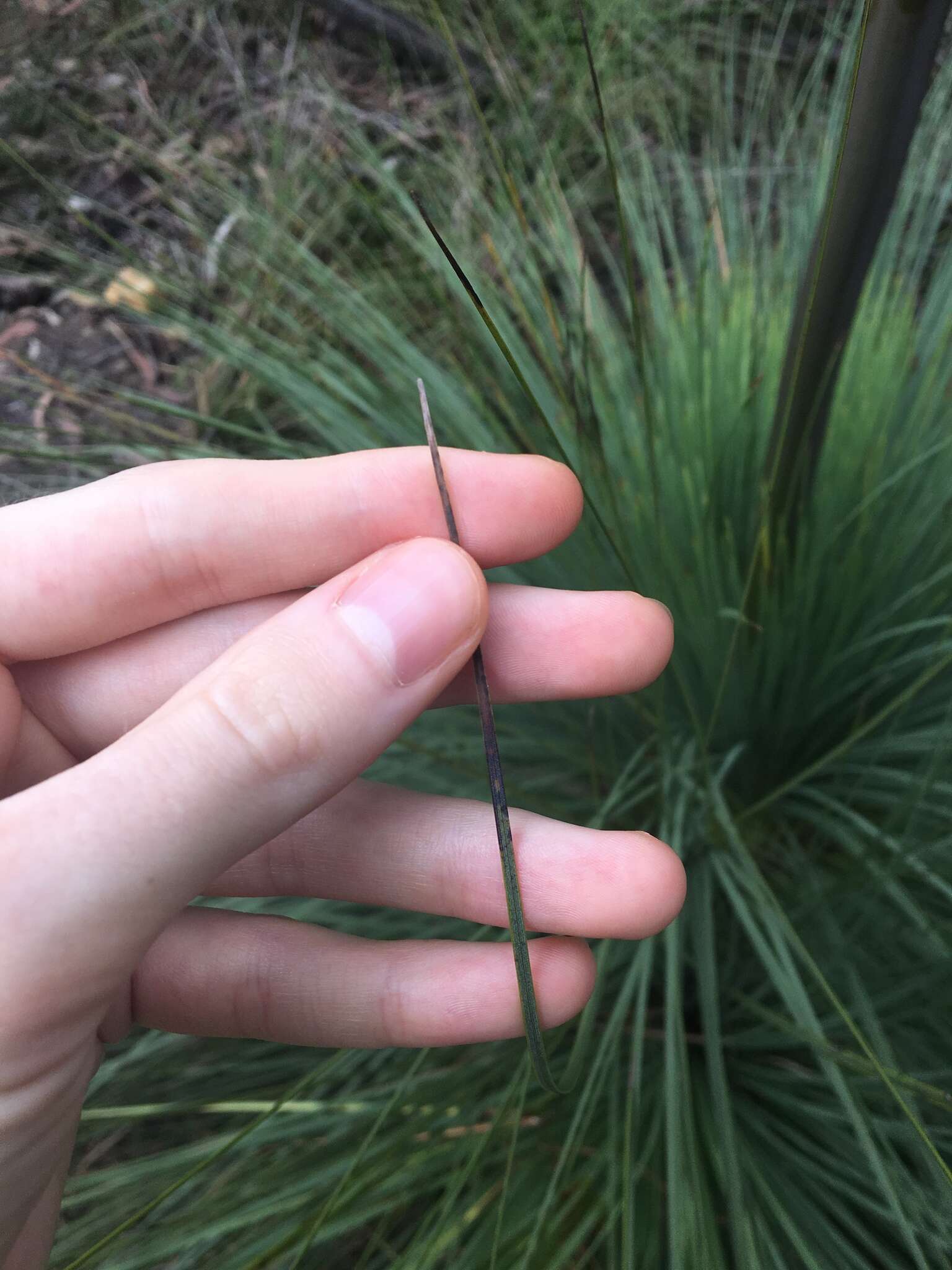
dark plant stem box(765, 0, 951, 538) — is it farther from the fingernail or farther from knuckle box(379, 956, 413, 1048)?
knuckle box(379, 956, 413, 1048)

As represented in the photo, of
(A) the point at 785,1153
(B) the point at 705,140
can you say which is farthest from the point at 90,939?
(B) the point at 705,140

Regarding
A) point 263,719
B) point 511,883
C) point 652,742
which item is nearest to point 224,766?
point 263,719

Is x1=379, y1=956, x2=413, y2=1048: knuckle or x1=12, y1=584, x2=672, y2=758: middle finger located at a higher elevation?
x1=12, y1=584, x2=672, y2=758: middle finger

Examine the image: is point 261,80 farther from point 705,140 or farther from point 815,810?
point 815,810

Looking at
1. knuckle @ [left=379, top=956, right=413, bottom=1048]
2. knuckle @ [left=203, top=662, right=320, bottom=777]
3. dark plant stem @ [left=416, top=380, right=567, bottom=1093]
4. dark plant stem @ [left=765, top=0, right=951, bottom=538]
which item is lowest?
knuckle @ [left=379, top=956, right=413, bottom=1048]

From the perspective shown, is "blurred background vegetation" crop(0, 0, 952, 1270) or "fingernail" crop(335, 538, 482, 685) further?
"blurred background vegetation" crop(0, 0, 952, 1270)

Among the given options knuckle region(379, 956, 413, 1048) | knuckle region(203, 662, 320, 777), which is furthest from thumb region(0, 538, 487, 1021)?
knuckle region(379, 956, 413, 1048)
